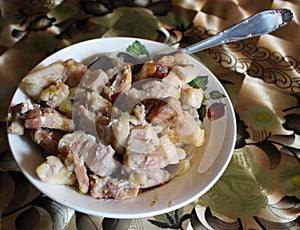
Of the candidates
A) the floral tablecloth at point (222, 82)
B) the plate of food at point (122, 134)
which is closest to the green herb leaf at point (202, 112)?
the plate of food at point (122, 134)

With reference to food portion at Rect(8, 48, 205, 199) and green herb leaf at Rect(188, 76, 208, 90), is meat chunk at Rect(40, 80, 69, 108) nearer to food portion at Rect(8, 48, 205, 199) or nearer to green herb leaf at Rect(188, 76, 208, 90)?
food portion at Rect(8, 48, 205, 199)

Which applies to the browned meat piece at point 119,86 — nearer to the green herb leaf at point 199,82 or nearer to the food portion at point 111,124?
the food portion at point 111,124

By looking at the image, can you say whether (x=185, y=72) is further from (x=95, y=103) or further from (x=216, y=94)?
(x=95, y=103)

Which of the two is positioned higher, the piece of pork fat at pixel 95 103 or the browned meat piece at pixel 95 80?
the browned meat piece at pixel 95 80

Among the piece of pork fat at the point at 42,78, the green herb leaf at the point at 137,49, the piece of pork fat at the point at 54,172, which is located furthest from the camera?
the green herb leaf at the point at 137,49

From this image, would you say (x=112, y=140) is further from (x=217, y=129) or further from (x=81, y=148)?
(x=217, y=129)

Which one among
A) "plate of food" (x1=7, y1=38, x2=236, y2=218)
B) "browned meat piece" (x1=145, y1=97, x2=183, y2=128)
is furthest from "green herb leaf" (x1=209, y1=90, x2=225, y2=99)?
"browned meat piece" (x1=145, y1=97, x2=183, y2=128)

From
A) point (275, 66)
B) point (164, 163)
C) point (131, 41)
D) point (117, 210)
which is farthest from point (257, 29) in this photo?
point (117, 210)
